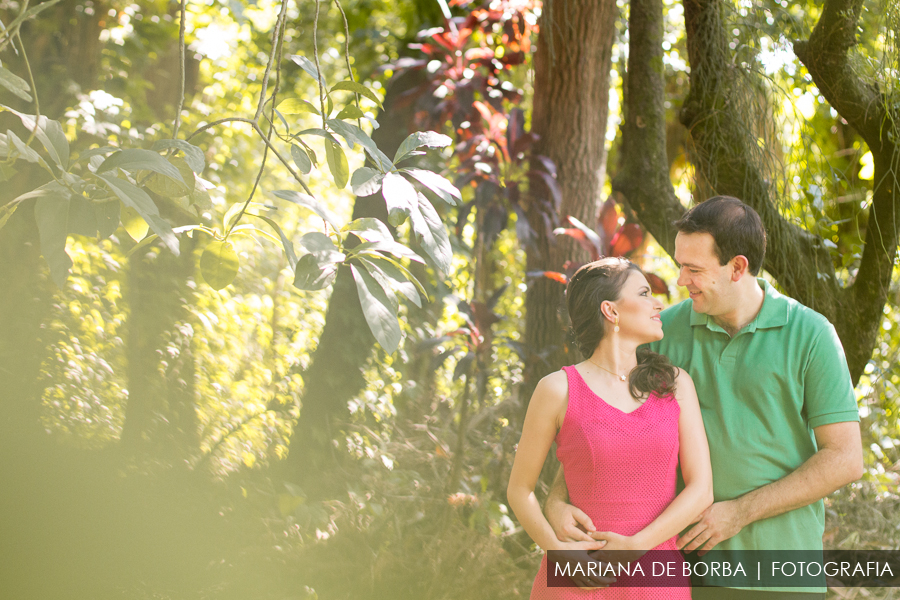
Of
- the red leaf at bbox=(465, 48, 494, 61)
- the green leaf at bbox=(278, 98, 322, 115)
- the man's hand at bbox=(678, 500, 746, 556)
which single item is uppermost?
the red leaf at bbox=(465, 48, 494, 61)

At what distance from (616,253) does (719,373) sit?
121 centimetres

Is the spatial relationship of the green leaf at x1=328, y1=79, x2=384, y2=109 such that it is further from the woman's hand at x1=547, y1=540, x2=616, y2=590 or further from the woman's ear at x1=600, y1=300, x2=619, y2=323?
the woman's hand at x1=547, y1=540, x2=616, y2=590

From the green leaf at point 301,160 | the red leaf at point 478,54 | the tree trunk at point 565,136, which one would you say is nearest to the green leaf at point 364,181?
the green leaf at point 301,160

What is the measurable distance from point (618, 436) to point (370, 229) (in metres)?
0.79

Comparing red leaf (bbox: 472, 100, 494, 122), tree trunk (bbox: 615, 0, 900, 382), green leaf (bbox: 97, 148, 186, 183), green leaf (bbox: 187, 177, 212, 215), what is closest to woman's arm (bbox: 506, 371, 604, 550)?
green leaf (bbox: 187, 177, 212, 215)

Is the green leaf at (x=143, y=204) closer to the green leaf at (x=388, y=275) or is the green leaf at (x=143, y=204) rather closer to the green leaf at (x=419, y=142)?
the green leaf at (x=388, y=275)

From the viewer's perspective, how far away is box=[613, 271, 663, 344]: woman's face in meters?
1.50

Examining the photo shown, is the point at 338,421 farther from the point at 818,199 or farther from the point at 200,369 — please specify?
the point at 818,199

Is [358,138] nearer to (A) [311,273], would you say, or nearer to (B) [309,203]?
(B) [309,203]

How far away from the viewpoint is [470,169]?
3215 mm

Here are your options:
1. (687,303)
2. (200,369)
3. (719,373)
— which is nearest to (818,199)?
(687,303)

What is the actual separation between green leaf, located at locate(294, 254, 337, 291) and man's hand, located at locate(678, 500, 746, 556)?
3.58 ft

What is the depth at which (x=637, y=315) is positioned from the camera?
1.50m

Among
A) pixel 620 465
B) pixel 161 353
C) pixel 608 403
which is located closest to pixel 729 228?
pixel 608 403
